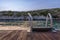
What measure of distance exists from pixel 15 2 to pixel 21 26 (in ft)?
13.2

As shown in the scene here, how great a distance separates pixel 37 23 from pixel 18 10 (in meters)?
4.33

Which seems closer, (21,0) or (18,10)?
(18,10)

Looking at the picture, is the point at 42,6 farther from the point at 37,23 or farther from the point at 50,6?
the point at 37,23

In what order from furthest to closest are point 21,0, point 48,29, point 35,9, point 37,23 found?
point 21,0 < point 35,9 < point 37,23 < point 48,29

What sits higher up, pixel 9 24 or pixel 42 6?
pixel 42 6

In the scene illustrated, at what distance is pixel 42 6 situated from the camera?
10461 mm

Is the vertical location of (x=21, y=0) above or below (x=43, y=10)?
above

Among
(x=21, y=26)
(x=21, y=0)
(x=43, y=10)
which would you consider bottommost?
(x=21, y=26)

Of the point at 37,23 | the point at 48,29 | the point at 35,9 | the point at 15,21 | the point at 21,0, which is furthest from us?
the point at 21,0

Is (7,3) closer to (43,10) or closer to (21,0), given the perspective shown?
(21,0)

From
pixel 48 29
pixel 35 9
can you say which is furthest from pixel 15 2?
pixel 48 29

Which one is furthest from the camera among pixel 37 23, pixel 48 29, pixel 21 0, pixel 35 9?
pixel 21 0

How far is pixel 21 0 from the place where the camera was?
11383mm

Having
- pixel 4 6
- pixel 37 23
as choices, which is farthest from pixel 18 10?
pixel 37 23
